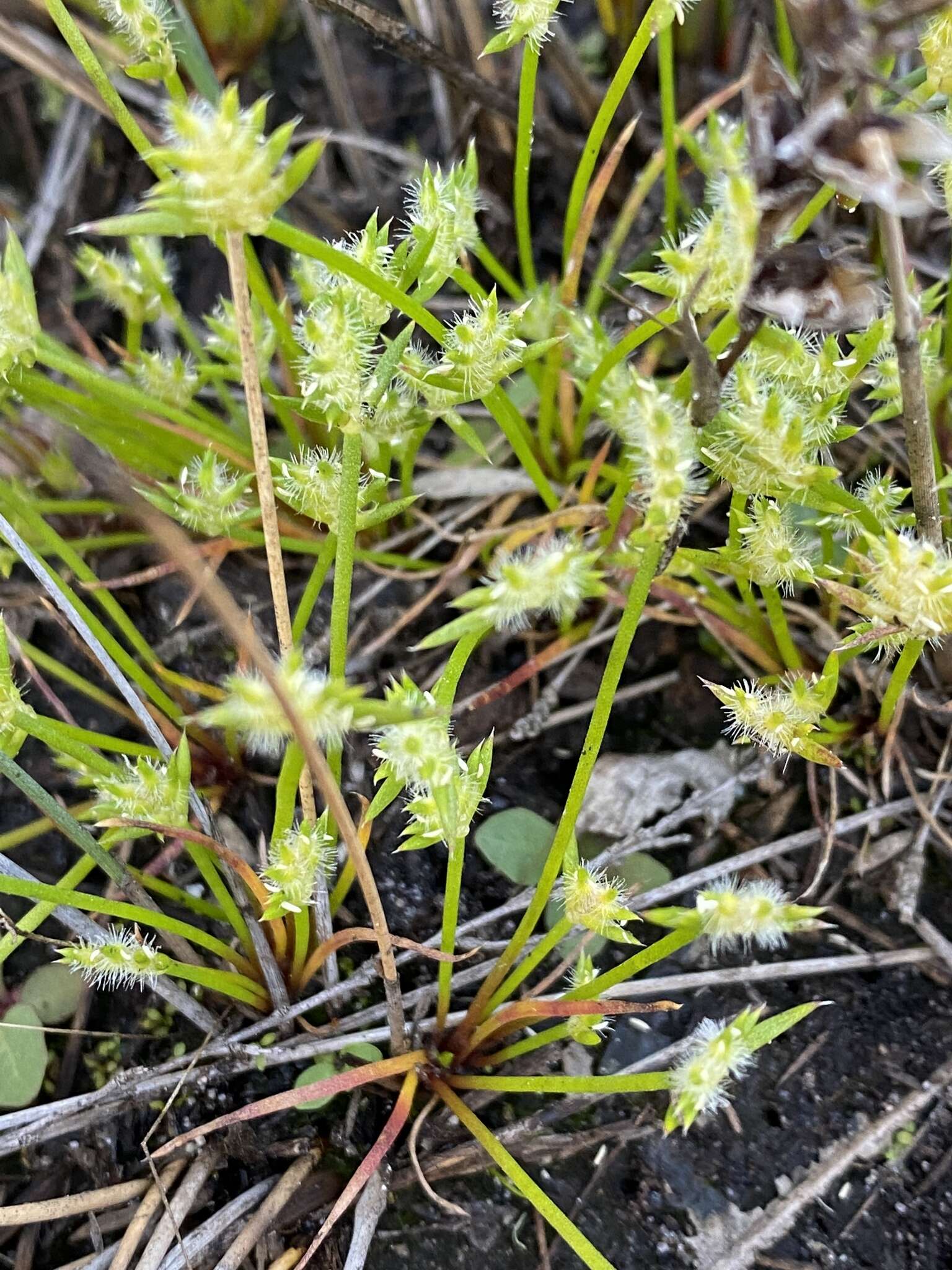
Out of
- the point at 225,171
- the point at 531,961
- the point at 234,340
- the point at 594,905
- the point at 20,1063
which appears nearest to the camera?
the point at 225,171

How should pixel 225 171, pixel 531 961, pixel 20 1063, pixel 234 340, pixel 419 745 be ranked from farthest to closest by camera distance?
pixel 234 340 → pixel 20 1063 → pixel 531 961 → pixel 419 745 → pixel 225 171

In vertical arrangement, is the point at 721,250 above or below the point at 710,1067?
above

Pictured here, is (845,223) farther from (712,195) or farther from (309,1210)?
(309,1210)

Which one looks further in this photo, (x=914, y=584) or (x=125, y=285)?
(x=125, y=285)

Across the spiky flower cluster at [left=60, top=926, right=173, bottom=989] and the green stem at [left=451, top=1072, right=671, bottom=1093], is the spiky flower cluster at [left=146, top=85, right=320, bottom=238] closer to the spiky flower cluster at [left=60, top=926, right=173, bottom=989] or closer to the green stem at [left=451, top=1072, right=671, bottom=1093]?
the spiky flower cluster at [left=60, top=926, right=173, bottom=989]

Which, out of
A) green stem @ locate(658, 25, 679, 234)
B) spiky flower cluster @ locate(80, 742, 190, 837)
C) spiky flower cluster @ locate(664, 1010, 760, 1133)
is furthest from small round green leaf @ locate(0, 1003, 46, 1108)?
green stem @ locate(658, 25, 679, 234)

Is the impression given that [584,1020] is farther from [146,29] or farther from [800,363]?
[146,29]

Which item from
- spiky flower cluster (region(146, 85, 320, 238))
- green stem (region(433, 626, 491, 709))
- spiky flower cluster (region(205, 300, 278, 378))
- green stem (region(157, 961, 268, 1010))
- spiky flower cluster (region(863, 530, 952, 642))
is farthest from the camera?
spiky flower cluster (region(205, 300, 278, 378))

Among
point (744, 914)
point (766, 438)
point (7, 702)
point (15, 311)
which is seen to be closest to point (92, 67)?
point (15, 311)
